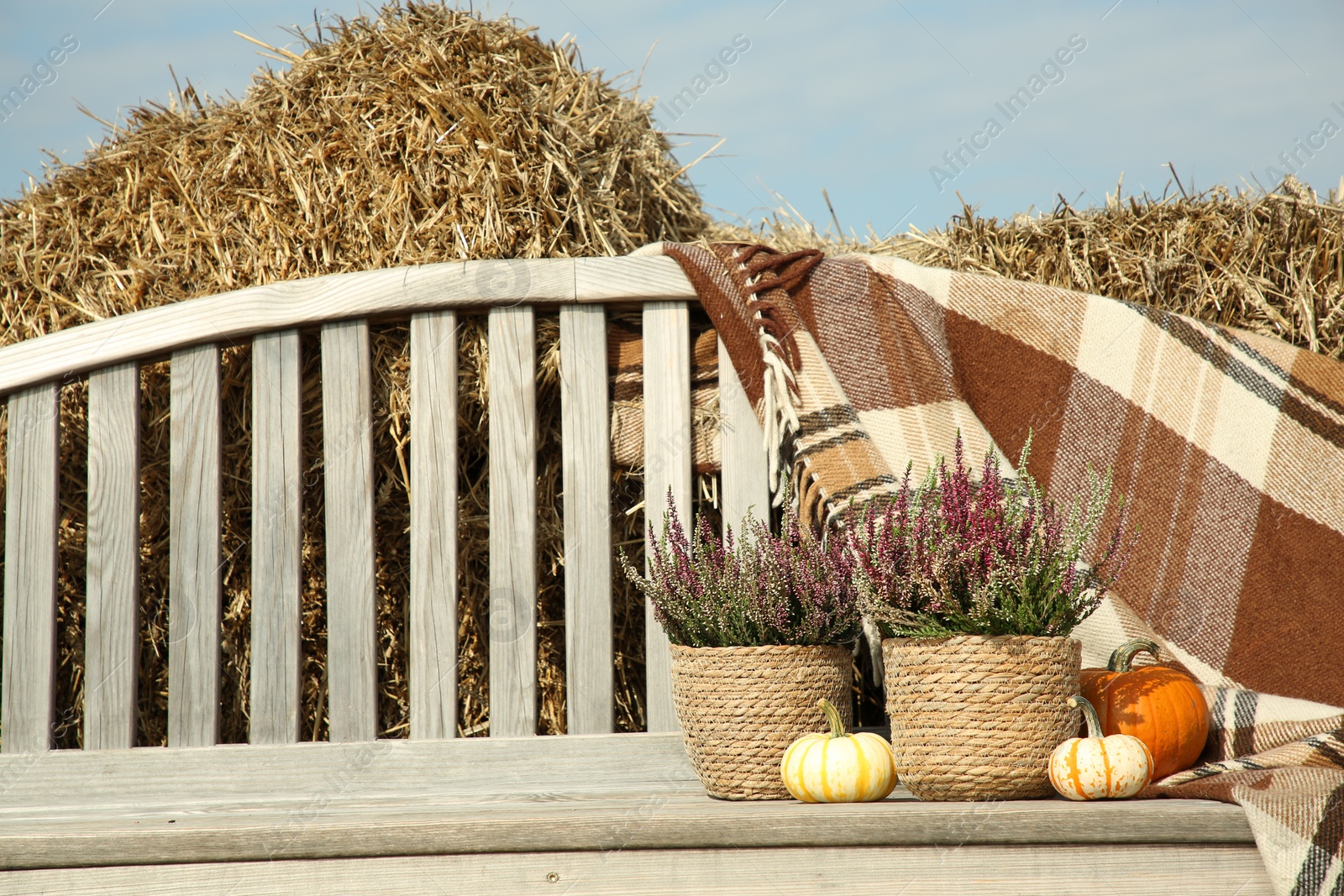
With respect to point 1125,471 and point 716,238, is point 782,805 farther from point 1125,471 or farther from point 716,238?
point 716,238

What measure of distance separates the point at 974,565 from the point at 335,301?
1.24 meters

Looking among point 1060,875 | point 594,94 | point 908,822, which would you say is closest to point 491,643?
point 908,822

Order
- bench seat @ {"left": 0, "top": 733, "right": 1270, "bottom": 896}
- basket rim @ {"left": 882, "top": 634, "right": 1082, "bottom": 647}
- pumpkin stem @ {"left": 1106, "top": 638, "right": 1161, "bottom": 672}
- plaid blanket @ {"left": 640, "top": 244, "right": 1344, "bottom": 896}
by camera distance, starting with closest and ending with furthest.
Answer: bench seat @ {"left": 0, "top": 733, "right": 1270, "bottom": 896}
basket rim @ {"left": 882, "top": 634, "right": 1082, "bottom": 647}
pumpkin stem @ {"left": 1106, "top": 638, "right": 1161, "bottom": 672}
plaid blanket @ {"left": 640, "top": 244, "right": 1344, "bottom": 896}

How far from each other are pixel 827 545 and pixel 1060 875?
61 centimetres

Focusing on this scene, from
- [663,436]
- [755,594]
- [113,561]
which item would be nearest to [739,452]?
[663,436]

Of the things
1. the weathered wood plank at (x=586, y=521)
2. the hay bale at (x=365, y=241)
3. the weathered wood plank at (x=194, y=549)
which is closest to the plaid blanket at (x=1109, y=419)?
the weathered wood plank at (x=586, y=521)

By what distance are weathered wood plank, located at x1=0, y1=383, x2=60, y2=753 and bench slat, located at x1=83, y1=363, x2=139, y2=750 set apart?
2.9 inches

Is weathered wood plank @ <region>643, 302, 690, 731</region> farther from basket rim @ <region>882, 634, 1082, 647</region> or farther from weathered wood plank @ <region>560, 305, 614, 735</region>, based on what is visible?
basket rim @ <region>882, 634, 1082, 647</region>

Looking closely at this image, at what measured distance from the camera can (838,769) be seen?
56.7 inches

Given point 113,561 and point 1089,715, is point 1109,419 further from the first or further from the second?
point 113,561

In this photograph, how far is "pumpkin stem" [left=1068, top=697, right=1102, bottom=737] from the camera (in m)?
1.44

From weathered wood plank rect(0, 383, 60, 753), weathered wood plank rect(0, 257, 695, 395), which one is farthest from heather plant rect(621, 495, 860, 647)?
weathered wood plank rect(0, 383, 60, 753)

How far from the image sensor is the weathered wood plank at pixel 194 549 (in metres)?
1.87

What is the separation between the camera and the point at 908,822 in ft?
4.38
